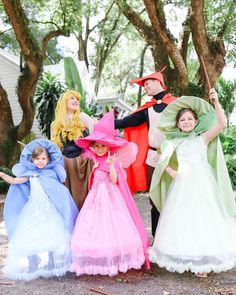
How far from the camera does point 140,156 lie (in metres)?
4.52

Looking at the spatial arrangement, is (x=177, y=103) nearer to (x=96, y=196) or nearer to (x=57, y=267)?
(x=96, y=196)

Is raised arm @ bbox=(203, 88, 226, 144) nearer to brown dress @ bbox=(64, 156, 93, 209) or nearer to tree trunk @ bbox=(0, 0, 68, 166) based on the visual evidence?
brown dress @ bbox=(64, 156, 93, 209)

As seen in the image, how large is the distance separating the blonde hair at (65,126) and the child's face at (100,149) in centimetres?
53

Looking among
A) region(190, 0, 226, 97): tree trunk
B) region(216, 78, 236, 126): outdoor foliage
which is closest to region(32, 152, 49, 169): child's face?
region(190, 0, 226, 97): tree trunk

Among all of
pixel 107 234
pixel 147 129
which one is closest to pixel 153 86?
pixel 147 129

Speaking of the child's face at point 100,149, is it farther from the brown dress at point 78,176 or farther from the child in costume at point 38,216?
the brown dress at point 78,176

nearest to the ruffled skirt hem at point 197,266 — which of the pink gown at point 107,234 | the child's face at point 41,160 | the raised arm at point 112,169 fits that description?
the pink gown at point 107,234

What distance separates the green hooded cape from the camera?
3.79 meters

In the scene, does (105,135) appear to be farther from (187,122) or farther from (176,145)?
(187,122)

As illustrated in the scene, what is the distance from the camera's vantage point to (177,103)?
389 centimetres

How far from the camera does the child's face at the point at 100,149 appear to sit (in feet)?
12.6

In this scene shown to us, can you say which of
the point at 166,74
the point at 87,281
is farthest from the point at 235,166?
the point at 87,281

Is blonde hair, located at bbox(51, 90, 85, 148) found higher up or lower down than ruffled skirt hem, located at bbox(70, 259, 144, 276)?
higher up

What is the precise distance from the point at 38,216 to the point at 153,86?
192 centimetres
